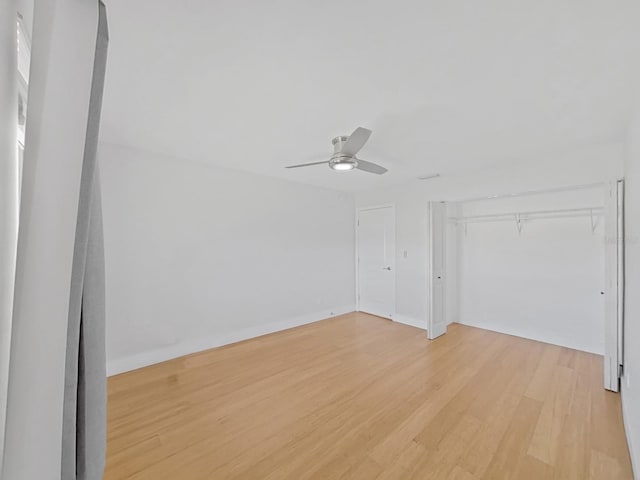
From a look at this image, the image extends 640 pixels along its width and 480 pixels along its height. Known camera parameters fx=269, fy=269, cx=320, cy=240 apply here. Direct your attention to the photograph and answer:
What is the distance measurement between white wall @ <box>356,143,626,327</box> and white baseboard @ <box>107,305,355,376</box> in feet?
5.72

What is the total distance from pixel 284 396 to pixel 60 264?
231 cm

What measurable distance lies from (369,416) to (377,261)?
3250 mm

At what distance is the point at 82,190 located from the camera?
0.69 metres

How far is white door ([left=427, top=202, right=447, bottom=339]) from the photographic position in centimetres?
390

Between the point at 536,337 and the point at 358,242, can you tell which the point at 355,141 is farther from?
the point at 536,337

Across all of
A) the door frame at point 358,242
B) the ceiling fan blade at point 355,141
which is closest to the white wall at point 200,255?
the door frame at point 358,242

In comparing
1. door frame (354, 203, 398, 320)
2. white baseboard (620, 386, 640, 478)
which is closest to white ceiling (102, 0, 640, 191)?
door frame (354, 203, 398, 320)

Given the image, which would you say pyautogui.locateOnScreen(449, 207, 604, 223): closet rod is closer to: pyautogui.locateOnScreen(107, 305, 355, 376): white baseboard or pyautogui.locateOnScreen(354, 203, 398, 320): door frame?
pyautogui.locateOnScreen(354, 203, 398, 320): door frame

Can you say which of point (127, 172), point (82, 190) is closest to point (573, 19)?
point (82, 190)

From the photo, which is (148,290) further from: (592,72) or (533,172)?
(533,172)

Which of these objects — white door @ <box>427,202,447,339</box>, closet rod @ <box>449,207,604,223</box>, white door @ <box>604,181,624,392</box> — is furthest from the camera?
white door @ <box>427,202,447,339</box>

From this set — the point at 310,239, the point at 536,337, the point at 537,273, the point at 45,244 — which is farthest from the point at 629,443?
the point at 310,239

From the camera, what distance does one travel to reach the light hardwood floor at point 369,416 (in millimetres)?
1723

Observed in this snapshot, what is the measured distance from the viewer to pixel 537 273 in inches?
148
